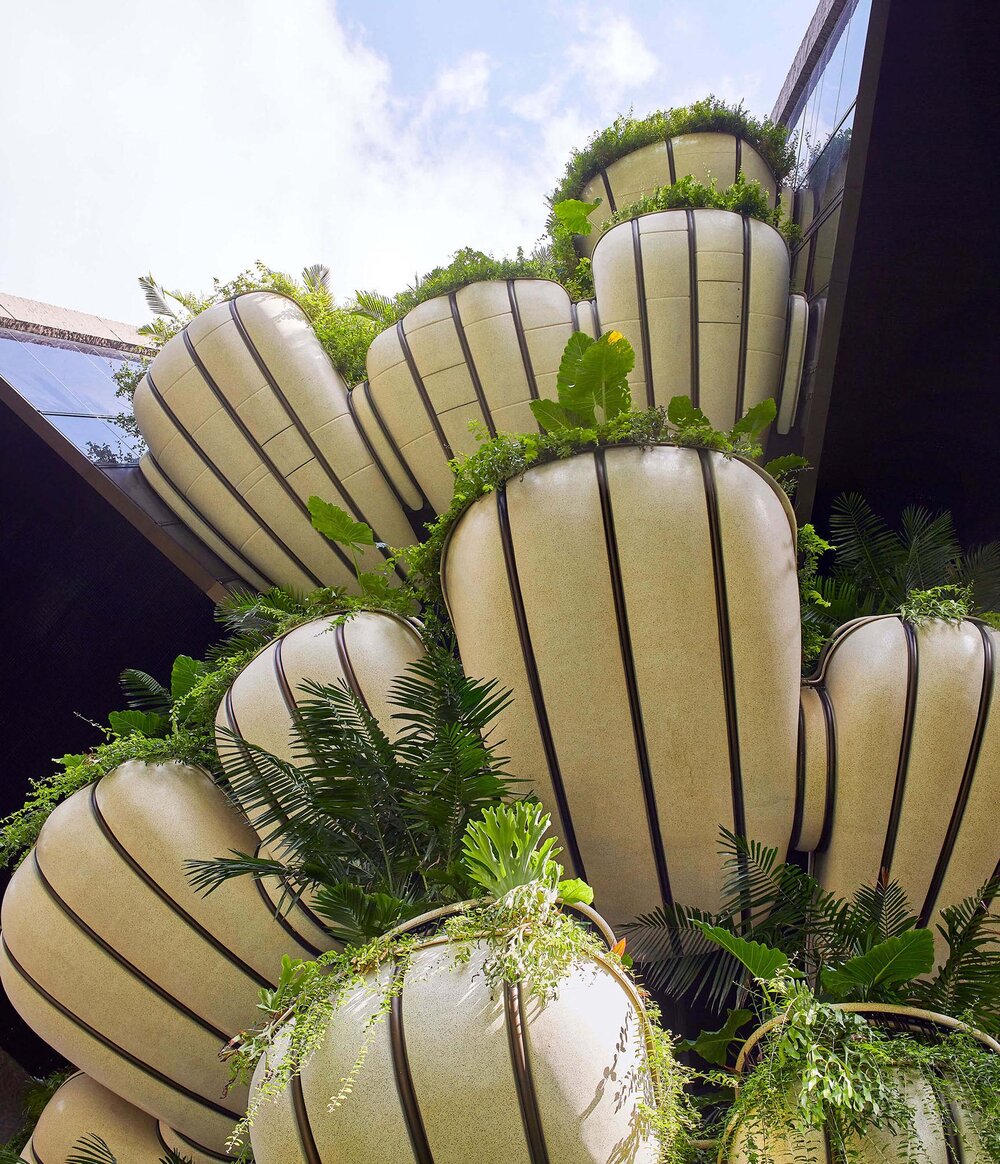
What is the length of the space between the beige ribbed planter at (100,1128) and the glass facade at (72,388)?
202 inches

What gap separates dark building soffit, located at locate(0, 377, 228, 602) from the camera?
25.1 feet

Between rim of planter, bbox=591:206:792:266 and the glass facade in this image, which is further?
the glass facade

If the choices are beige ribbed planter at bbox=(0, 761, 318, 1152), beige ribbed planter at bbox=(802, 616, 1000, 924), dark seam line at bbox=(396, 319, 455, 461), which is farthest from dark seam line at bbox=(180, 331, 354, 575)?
beige ribbed planter at bbox=(802, 616, 1000, 924)

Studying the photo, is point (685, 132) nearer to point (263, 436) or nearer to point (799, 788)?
point (263, 436)

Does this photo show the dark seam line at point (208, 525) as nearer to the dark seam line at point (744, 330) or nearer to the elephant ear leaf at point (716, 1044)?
the dark seam line at point (744, 330)

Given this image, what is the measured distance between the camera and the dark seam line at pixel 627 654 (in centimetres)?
439

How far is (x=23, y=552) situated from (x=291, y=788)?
18.1 feet

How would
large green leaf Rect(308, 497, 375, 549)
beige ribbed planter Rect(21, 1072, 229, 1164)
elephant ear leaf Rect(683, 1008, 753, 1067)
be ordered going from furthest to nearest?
large green leaf Rect(308, 497, 375, 549) < beige ribbed planter Rect(21, 1072, 229, 1164) < elephant ear leaf Rect(683, 1008, 753, 1067)

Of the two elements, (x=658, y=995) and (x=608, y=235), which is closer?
(x=658, y=995)

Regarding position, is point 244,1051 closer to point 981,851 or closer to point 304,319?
point 981,851

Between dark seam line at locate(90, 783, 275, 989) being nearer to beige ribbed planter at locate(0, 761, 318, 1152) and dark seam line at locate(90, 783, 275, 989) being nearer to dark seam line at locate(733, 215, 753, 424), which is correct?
beige ribbed planter at locate(0, 761, 318, 1152)

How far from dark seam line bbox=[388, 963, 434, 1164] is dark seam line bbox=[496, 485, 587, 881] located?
67.5 inches

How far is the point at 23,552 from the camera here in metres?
Answer: 8.18

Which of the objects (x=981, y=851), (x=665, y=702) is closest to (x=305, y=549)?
(x=665, y=702)
